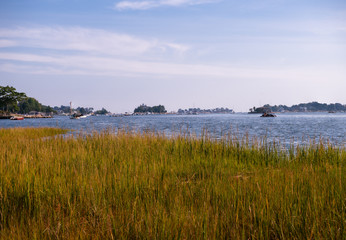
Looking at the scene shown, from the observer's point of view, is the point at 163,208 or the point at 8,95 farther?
the point at 8,95

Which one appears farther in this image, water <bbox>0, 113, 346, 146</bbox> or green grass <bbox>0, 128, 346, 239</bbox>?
water <bbox>0, 113, 346, 146</bbox>

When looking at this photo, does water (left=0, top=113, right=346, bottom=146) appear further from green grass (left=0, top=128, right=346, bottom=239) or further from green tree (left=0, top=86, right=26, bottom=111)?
green tree (left=0, top=86, right=26, bottom=111)

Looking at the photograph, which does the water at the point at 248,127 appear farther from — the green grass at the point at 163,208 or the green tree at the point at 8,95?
the green tree at the point at 8,95

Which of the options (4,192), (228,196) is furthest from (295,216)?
(4,192)

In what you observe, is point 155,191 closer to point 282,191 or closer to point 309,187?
point 282,191

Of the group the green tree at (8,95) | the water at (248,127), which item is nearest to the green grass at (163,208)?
the water at (248,127)

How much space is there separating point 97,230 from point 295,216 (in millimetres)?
2456

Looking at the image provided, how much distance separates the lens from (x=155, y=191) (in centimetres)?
461

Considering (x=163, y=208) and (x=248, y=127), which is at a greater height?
(x=163, y=208)

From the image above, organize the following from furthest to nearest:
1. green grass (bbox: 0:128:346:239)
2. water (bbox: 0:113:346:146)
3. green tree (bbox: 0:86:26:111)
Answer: green tree (bbox: 0:86:26:111), water (bbox: 0:113:346:146), green grass (bbox: 0:128:346:239)

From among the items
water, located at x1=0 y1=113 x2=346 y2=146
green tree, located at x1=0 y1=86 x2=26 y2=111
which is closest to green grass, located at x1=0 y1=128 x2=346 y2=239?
water, located at x1=0 y1=113 x2=346 y2=146

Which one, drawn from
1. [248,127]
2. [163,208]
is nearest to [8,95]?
[248,127]

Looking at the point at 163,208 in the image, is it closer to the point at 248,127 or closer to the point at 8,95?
the point at 248,127

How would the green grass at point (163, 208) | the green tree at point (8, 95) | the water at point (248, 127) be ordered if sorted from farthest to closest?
the green tree at point (8, 95)
the water at point (248, 127)
the green grass at point (163, 208)
